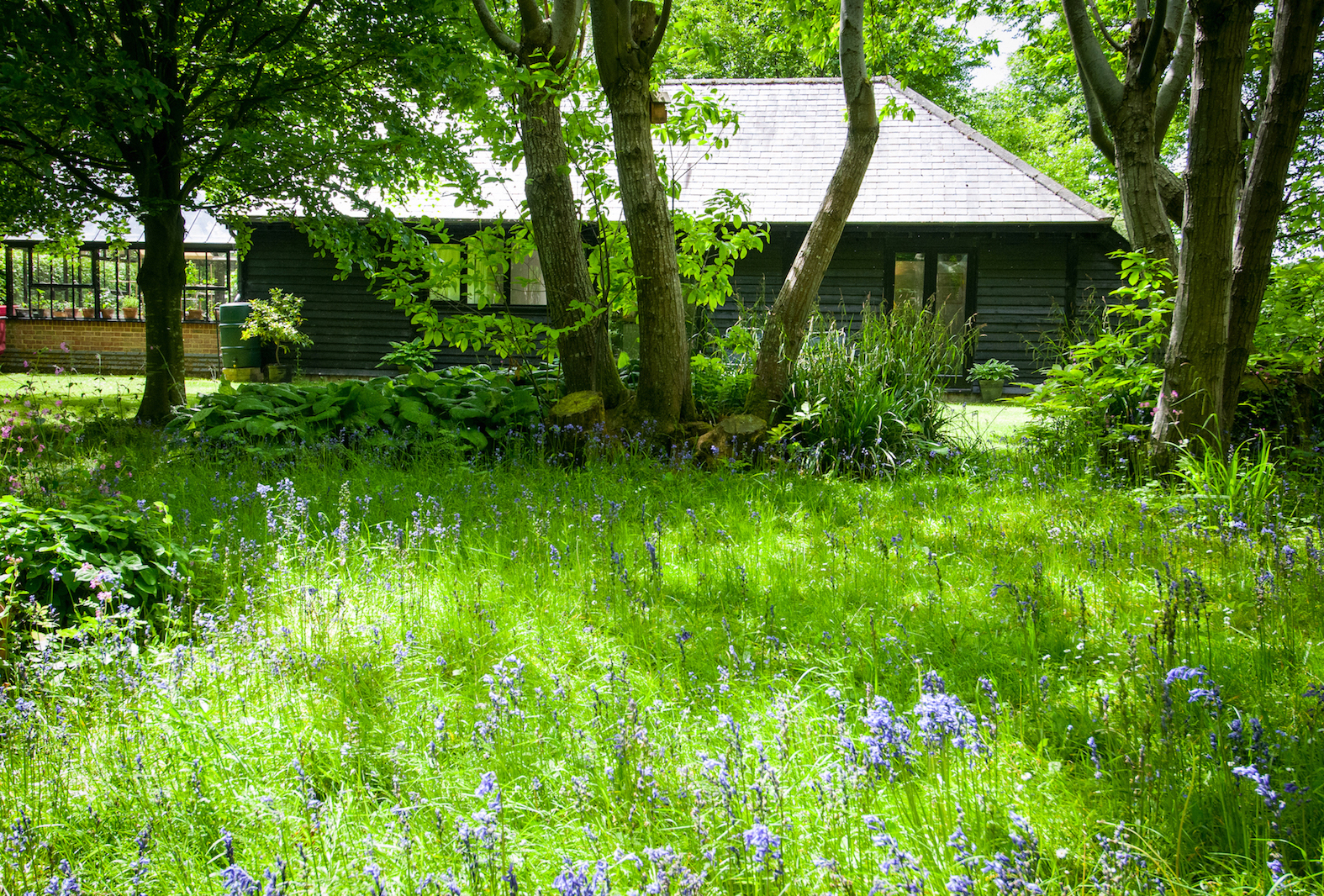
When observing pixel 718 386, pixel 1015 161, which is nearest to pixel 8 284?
pixel 718 386

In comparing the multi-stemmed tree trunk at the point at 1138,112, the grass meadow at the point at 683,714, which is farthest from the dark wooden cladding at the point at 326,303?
the grass meadow at the point at 683,714

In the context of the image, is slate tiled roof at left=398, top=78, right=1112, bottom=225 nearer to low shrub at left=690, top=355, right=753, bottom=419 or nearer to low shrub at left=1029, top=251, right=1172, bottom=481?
low shrub at left=690, top=355, right=753, bottom=419

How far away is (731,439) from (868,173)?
11494 millimetres

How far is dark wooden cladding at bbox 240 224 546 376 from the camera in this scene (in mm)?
17156

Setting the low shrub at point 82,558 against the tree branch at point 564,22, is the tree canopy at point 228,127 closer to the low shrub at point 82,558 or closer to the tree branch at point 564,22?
the tree branch at point 564,22

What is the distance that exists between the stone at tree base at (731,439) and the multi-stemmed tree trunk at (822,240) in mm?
288

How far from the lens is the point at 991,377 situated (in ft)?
46.7

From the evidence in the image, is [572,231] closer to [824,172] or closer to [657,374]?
[657,374]

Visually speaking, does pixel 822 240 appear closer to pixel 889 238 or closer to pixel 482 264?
pixel 482 264

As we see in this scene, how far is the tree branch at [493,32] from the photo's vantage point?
6.73 metres

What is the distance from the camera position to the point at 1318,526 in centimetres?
394

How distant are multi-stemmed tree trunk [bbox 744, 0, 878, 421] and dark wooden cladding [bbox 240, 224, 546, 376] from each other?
1089 centimetres

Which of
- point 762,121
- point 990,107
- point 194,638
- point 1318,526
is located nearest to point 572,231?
point 194,638

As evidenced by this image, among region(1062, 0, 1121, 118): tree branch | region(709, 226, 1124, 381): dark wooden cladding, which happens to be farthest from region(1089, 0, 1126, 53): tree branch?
region(709, 226, 1124, 381): dark wooden cladding
